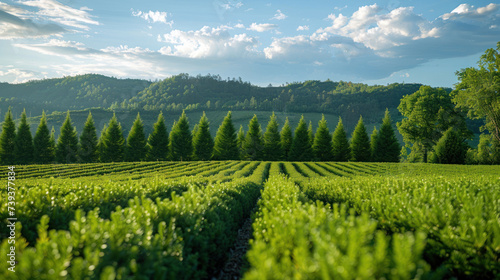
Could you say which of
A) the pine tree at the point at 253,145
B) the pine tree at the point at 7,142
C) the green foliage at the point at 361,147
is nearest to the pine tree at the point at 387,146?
the green foliage at the point at 361,147

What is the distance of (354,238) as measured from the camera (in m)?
2.31

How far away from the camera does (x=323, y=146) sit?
47.0 metres

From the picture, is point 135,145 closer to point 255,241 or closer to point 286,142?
point 286,142

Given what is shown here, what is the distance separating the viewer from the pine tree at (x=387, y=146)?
45656 mm

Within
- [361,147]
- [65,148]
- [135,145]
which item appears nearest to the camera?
[65,148]

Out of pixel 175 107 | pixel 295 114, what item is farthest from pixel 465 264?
pixel 175 107

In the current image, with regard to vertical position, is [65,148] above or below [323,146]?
below

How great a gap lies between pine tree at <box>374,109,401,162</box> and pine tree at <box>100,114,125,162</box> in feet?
143

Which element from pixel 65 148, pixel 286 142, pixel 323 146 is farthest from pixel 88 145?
pixel 323 146

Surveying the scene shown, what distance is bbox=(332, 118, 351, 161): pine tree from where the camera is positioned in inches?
1833

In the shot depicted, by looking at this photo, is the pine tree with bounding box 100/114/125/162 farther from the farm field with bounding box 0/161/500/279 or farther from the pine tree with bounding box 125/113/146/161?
the farm field with bounding box 0/161/500/279

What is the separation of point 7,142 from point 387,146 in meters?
61.4

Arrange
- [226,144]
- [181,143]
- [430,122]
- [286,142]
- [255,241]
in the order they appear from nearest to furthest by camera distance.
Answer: [255,241]
[430,122]
[181,143]
[226,144]
[286,142]

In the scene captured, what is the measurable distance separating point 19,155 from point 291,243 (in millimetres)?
52262
